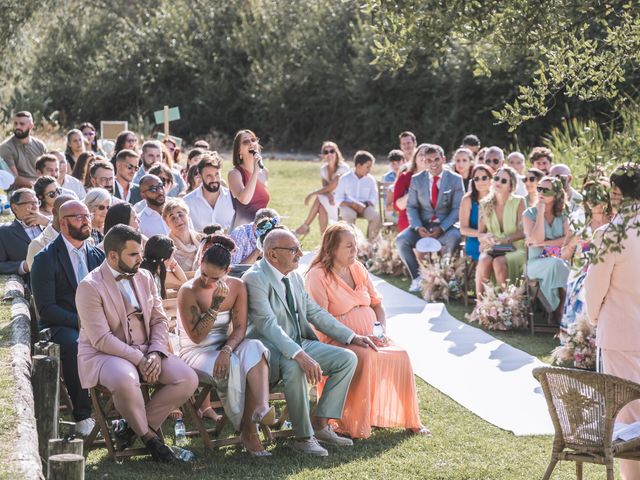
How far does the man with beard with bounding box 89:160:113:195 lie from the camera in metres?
10.9

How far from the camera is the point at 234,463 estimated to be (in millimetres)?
7391

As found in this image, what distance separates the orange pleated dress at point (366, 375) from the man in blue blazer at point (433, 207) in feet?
18.1

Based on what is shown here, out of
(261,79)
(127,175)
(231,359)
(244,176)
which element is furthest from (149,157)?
(261,79)

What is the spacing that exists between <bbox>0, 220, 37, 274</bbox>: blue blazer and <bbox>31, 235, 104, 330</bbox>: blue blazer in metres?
2.01

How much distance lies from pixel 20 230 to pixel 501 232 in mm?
5573

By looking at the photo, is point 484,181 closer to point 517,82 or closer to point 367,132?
point 517,82

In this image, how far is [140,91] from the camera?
39.4 meters

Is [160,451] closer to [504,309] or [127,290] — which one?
[127,290]

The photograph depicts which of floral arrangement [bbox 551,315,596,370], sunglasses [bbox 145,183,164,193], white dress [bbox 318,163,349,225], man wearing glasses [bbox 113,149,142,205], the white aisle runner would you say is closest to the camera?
the white aisle runner

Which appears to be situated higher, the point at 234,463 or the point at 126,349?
the point at 126,349

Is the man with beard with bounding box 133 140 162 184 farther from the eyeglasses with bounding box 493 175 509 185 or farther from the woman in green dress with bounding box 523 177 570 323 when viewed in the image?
the woman in green dress with bounding box 523 177 570 323

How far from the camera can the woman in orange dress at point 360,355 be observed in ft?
26.7

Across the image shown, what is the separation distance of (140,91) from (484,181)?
28047 millimetres

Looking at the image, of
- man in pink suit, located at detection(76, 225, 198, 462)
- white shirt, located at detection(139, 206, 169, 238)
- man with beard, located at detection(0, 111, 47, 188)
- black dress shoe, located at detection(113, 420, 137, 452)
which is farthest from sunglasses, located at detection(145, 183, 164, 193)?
man with beard, located at detection(0, 111, 47, 188)
